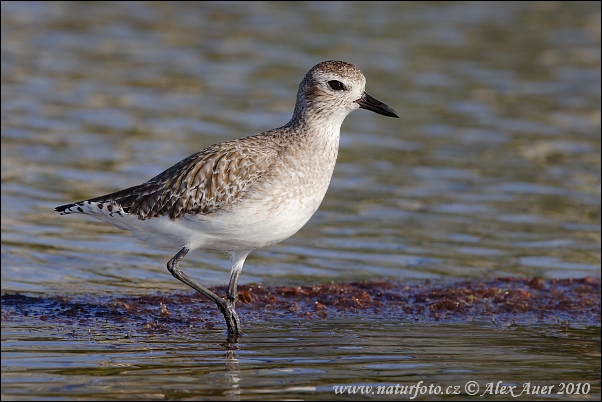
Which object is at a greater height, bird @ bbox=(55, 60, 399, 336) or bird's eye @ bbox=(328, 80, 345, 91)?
bird's eye @ bbox=(328, 80, 345, 91)

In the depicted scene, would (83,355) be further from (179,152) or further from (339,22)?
(339,22)

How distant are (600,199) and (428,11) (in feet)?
46.0

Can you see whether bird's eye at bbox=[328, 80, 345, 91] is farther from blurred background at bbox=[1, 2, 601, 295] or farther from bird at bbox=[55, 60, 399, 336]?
blurred background at bbox=[1, 2, 601, 295]

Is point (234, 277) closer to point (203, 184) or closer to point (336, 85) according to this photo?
point (203, 184)

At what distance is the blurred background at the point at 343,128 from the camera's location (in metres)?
15.4

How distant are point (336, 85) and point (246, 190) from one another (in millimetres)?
1698

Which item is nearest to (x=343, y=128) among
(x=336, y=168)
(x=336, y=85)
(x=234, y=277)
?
(x=336, y=168)

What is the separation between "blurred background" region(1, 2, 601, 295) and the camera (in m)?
15.4

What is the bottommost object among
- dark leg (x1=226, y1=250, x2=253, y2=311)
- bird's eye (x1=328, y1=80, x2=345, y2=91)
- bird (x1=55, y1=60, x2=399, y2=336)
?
dark leg (x1=226, y1=250, x2=253, y2=311)

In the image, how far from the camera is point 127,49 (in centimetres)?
2689

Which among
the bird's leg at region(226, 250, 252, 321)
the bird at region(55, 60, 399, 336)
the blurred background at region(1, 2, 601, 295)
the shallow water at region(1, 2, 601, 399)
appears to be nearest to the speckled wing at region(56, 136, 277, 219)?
the bird at region(55, 60, 399, 336)

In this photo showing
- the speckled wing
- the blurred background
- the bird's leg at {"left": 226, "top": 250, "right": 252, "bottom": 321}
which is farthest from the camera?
the blurred background

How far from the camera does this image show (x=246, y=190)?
11281 mm

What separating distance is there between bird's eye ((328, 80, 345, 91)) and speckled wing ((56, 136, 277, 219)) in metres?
0.99
